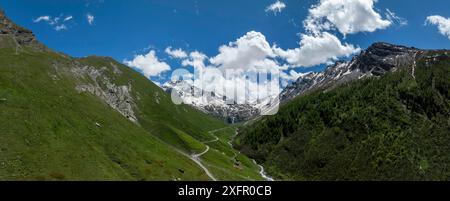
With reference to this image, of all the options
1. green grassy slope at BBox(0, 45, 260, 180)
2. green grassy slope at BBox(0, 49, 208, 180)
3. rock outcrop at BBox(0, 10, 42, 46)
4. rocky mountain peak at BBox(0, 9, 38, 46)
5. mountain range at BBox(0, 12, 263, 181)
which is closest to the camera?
green grassy slope at BBox(0, 49, 208, 180)

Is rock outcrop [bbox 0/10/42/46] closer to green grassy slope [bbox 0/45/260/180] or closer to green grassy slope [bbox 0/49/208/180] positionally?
green grassy slope [bbox 0/45/260/180]

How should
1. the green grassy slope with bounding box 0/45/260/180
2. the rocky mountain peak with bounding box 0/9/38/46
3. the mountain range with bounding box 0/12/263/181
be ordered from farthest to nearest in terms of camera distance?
1. the rocky mountain peak with bounding box 0/9/38/46
2. the mountain range with bounding box 0/12/263/181
3. the green grassy slope with bounding box 0/45/260/180

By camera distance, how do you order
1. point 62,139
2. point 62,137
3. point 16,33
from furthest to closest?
point 16,33 < point 62,137 < point 62,139

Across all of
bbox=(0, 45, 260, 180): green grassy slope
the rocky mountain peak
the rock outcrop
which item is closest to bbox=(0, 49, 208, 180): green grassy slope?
bbox=(0, 45, 260, 180): green grassy slope

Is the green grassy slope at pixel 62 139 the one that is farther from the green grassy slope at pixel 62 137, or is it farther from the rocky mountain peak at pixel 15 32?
the rocky mountain peak at pixel 15 32

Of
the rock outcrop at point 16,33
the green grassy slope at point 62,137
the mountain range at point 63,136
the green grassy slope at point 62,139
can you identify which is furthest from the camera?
the rock outcrop at point 16,33

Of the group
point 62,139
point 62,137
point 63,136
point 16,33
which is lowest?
point 62,139

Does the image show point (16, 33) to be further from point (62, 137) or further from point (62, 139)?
point (62, 139)

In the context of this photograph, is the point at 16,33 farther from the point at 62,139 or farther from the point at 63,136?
the point at 62,139

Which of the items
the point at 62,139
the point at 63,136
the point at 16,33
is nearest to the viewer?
the point at 62,139

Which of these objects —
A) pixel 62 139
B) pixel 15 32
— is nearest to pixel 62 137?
pixel 62 139

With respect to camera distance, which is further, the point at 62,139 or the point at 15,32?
the point at 15,32

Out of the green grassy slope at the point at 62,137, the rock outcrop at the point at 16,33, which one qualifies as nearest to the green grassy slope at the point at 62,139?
the green grassy slope at the point at 62,137

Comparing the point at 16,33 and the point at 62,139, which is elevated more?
the point at 16,33
